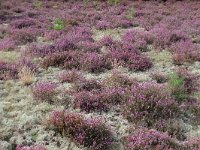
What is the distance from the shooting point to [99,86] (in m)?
10.0

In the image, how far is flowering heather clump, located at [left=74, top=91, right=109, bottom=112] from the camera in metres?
8.66

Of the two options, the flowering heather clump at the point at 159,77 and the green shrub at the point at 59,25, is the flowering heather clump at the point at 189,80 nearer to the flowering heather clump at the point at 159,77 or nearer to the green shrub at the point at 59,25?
the flowering heather clump at the point at 159,77

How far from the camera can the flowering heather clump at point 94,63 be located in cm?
1138

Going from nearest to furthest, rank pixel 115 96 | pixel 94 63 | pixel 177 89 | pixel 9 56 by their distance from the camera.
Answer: pixel 115 96 < pixel 177 89 < pixel 94 63 < pixel 9 56

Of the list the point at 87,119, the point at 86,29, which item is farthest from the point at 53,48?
the point at 87,119

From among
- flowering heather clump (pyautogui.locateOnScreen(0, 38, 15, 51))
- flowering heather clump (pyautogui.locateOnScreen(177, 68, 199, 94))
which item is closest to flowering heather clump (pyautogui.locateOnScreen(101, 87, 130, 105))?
flowering heather clump (pyautogui.locateOnScreen(177, 68, 199, 94))

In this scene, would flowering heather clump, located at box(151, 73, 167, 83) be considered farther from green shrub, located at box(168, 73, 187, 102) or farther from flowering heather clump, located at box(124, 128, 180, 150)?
flowering heather clump, located at box(124, 128, 180, 150)

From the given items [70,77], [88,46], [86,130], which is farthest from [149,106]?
[88,46]

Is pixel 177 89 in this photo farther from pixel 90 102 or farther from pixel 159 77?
pixel 90 102

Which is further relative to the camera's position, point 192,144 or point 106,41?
point 106,41

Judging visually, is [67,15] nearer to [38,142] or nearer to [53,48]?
[53,48]

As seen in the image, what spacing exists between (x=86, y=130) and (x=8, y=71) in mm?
4609

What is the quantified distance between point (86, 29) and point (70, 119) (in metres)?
9.95

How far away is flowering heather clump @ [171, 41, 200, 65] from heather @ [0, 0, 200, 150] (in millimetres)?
35
